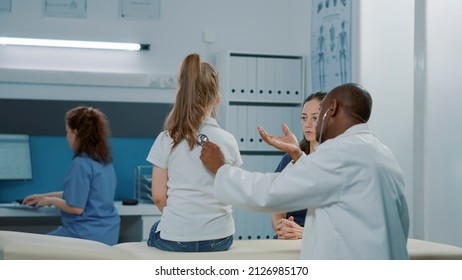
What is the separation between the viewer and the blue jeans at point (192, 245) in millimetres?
2373

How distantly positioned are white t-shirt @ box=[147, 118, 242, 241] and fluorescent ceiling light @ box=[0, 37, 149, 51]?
2731 mm

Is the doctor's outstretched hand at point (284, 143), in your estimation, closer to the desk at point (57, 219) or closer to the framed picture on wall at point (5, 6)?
the desk at point (57, 219)

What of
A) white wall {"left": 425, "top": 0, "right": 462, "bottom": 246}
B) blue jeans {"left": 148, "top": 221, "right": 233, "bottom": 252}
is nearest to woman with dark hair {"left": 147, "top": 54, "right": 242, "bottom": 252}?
blue jeans {"left": 148, "top": 221, "right": 233, "bottom": 252}

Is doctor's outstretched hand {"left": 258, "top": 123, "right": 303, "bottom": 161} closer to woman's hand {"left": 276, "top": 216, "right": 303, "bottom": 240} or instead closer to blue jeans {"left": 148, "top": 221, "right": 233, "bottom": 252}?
blue jeans {"left": 148, "top": 221, "right": 233, "bottom": 252}

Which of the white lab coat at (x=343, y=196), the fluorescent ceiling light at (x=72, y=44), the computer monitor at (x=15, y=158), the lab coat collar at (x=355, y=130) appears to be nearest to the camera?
the white lab coat at (x=343, y=196)

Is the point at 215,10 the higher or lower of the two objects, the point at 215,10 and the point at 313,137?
the higher

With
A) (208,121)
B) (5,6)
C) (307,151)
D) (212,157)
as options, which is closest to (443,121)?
(307,151)

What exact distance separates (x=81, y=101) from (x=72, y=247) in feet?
9.82

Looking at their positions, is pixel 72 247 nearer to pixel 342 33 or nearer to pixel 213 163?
pixel 213 163

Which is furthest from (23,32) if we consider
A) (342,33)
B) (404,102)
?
(404,102)

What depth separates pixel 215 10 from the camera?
5.21 m

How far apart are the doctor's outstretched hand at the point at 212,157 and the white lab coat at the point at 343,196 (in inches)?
8.8

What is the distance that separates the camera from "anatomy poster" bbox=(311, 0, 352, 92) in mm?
3994


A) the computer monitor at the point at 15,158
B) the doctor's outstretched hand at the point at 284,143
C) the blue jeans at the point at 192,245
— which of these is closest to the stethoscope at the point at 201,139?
the doctor's outstretched hand at the point at 284,143
